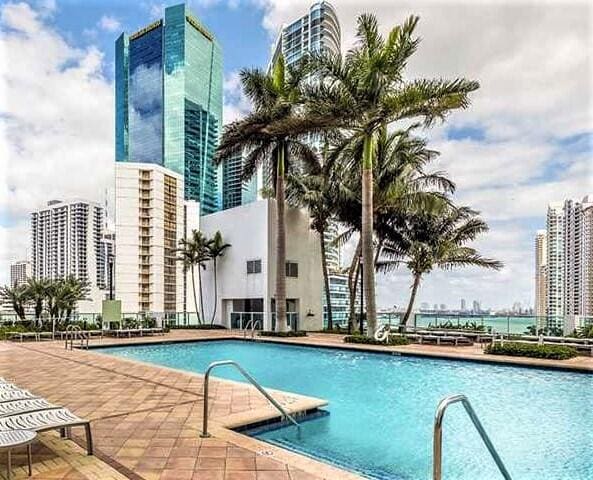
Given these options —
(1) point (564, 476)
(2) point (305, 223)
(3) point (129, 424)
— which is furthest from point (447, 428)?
(2) point (305, 223)

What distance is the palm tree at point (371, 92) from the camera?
12.2 meters

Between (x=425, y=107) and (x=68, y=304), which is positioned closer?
(x=425, y=107)

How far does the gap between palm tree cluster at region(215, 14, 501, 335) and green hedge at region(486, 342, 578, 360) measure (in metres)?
3.44

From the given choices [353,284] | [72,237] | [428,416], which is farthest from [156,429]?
[72,237]

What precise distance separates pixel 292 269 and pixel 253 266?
4.84 ft

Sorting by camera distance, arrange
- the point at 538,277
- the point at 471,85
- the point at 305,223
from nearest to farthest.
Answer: the point at 471,85, the point at 538,277, the point at 305,223

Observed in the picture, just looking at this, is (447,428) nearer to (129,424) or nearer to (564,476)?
(564,476)

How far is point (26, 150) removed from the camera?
8.02 meters

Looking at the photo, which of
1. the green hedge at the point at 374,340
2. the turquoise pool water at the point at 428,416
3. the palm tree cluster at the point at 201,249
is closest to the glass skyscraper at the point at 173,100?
the palm tree cluster at the point at 201,249

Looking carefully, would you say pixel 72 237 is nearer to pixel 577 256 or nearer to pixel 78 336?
pixel 78 336

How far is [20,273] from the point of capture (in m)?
16.8

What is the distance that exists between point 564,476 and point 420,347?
814 centimetres

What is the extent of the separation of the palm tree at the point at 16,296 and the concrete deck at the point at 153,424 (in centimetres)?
748

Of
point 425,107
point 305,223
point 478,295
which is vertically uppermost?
point 425,107
